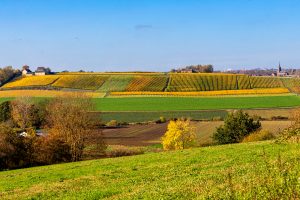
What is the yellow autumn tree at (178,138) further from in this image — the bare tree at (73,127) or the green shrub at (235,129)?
the bare tree at (73,127)

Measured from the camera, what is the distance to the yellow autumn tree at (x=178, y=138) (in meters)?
65.6

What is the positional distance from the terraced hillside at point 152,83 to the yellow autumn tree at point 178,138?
90838 millimetres

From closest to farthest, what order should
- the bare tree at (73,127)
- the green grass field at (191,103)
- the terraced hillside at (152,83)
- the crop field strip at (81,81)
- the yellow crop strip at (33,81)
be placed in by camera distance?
the bare tree at (73,127)
the green grass field at (191,103)
the terraced hillside at (152,83)
the crop field strip at (81,81)
the yellow crop strip at (33,81)

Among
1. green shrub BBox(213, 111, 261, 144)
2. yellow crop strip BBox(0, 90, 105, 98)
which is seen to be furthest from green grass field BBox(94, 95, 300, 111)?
green shrub BBox(213, 111, 261, 144)

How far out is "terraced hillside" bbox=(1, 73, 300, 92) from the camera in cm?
16225

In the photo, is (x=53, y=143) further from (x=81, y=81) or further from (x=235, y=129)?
(x=81, y=81)

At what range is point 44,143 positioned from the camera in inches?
1970

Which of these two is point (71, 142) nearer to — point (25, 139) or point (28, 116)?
point (25, 139)

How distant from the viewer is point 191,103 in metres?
127

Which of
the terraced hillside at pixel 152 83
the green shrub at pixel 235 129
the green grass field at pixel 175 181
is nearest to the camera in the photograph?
the green grass field at pixel 175 181

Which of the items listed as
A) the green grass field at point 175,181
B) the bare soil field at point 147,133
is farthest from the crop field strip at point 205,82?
the green grass field at point 175,181

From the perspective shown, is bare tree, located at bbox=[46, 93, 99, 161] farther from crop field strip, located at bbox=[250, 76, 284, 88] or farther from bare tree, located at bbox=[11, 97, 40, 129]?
crop field strip, located at bbox=[250, 76, 284, 88]

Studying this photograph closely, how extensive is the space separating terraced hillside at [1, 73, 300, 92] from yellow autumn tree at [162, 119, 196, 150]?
9084 cm

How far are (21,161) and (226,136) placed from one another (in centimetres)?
2746
